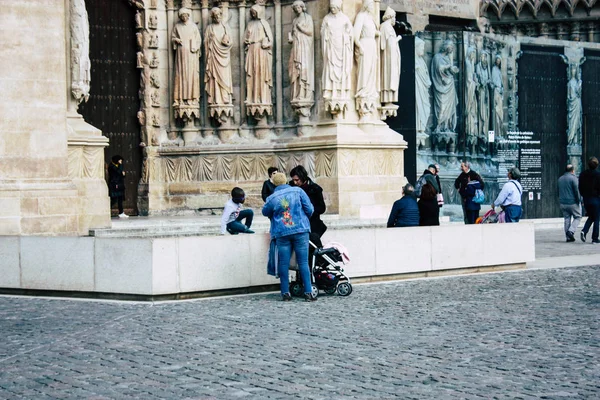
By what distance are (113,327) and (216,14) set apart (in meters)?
12.5

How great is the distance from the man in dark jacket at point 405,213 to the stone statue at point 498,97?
37.5ft

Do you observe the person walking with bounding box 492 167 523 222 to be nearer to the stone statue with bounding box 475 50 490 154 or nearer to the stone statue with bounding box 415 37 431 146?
the stone statue with bounding box 415 37 431 146

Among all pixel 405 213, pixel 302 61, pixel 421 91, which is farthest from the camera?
pixel 421 91

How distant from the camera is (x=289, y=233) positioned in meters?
13.7

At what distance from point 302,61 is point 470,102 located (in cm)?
572

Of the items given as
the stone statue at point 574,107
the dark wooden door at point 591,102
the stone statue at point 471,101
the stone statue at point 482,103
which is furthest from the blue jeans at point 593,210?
the dark wooden door at point 591,102

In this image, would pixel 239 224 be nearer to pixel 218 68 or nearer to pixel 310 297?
pixel 310 297

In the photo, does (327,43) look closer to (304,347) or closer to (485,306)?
(485,306)

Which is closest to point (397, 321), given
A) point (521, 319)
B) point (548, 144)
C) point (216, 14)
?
point (521, 319)

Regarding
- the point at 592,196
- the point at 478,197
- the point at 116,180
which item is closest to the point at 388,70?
the point at 478,197

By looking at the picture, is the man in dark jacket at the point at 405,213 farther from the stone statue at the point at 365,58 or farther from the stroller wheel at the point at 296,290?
the stone statue at the point at 365,58

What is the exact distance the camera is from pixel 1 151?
1717 cm

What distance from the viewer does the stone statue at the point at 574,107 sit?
29562 millimetres

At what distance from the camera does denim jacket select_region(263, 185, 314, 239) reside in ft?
45.2
